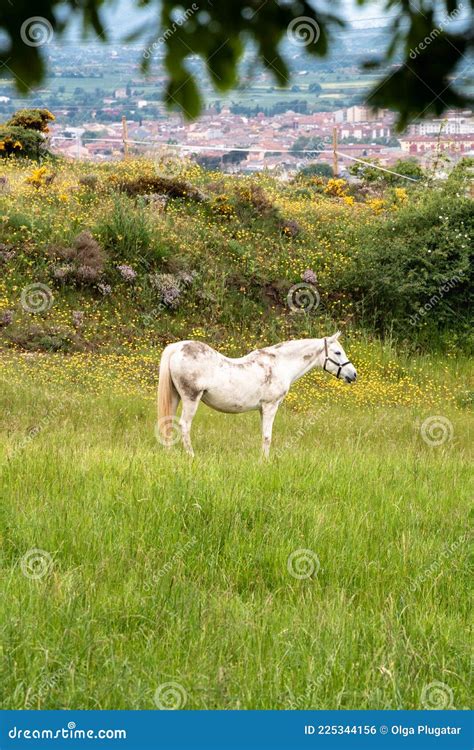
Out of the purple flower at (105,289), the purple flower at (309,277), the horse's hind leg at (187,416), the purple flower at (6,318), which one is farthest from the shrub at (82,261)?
the horse's hind leg at (187,416)

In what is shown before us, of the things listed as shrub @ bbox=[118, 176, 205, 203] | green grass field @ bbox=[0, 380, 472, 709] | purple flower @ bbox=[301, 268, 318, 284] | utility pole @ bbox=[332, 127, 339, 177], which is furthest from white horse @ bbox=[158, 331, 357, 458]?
utility pole @ bbox=[332, 127, 339, 177]

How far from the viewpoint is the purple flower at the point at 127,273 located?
64.8 ft

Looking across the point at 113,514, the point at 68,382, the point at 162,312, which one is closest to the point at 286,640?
the point at 113,514

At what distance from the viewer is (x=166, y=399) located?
10.9 metres

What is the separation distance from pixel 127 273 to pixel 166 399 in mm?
9253

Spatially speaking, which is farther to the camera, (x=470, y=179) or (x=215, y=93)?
(x=470, y=179)

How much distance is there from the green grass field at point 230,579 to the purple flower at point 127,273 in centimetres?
971

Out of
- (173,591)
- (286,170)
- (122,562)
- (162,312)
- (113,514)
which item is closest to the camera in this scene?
(173,591)

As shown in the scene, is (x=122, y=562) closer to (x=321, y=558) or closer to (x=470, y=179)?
(x=321, y=558)

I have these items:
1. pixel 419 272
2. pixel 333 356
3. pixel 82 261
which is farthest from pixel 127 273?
pixel 333 356

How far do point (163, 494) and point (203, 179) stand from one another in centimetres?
1825

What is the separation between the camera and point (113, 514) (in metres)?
7.36

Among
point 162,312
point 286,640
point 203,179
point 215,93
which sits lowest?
point 286,640

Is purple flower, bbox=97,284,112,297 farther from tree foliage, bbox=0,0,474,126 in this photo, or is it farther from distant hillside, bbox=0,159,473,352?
tree foliage, bbox=0,0,474,126
